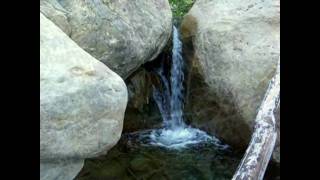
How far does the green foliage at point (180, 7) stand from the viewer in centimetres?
831

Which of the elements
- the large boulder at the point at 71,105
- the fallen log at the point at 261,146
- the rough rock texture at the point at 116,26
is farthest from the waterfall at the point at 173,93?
the large boulder at the point at 71,105

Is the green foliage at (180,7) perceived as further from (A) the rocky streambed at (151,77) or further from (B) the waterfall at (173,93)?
(B) the waterfall at (173,93)

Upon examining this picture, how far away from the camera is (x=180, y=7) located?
8.64m

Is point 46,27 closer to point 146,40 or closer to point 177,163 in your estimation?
point 146,40

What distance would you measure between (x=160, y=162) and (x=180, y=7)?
3.62m

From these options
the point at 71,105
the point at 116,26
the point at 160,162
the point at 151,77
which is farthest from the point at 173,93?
the point at 71,105

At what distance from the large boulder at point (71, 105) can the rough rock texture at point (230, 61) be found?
104 inches

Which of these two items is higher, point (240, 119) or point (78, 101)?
point (78, 101)

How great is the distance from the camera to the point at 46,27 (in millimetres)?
3918

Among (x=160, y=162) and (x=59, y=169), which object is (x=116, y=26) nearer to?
(x=160, y=162)

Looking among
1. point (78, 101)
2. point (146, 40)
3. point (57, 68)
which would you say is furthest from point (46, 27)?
point (146, 40)
